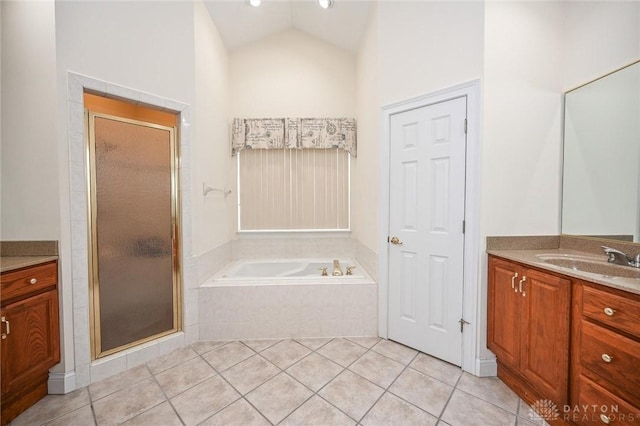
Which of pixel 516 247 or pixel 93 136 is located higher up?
pixel 93 136

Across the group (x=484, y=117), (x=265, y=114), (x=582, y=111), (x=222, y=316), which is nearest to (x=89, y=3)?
(x=265, y=114)

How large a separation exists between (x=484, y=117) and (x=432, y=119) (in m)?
0.36

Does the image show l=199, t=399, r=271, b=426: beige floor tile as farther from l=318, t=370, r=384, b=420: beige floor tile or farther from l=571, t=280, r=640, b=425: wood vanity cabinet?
l=571, t=280, r=640, b=425: wood vanity cabinet

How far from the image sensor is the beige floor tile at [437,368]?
180 cm

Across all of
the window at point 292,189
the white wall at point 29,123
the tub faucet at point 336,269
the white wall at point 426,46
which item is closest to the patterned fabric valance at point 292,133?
the window at point 292,189

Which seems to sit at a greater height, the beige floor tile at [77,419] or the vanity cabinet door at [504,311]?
the vanity cabinet door at [504,311]

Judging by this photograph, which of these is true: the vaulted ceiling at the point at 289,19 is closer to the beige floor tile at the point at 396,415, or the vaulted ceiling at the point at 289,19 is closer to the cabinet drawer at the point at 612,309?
the cabinet drawer at the point at 612,309

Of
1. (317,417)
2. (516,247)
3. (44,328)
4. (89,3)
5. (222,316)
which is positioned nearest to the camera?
(317,417)

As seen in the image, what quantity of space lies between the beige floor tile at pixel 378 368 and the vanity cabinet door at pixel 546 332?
0.80 metres

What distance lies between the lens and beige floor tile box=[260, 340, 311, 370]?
2004 millimetres

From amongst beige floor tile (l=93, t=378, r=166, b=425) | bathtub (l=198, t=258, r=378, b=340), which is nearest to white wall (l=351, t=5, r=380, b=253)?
bathtub (l=198, t=258, r=378, b=340)

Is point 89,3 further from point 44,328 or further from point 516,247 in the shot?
point 516,247

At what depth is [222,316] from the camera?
234 centimetres

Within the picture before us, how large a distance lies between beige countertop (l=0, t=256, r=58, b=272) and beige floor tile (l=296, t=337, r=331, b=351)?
1910 mm
